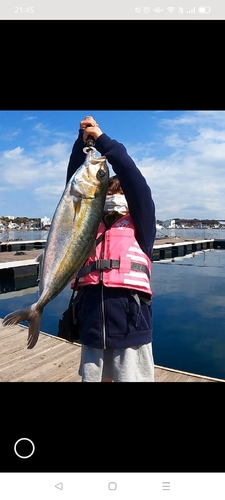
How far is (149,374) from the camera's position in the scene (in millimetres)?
1903

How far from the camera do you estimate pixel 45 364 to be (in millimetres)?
4602

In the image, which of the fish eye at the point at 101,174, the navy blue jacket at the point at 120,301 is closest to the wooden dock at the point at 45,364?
the navy blue jacket at the point at 120,301

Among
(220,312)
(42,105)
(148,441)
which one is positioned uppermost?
(42,105)

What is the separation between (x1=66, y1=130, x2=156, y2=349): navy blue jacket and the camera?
175 centimetres

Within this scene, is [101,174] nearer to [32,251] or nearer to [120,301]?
[120,301]

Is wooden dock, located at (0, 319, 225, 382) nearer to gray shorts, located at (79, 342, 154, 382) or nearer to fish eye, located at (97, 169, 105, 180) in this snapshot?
gray shorts, located at (79, 342, 154, 382)

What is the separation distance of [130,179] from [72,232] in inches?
17.4
